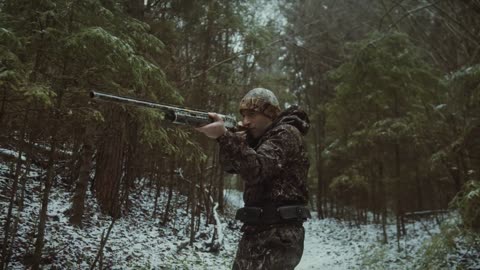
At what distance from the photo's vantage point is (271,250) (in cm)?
274

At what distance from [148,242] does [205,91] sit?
4863 millimetres

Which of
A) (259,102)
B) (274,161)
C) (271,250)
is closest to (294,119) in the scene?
(259,102)

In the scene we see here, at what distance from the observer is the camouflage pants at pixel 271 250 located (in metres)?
2.73

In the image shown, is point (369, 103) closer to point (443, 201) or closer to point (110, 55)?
point (443, 201)

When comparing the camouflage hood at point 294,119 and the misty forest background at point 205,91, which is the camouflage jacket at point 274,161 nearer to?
the camouflage hood at point 294,119

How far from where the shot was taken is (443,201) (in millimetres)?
16297

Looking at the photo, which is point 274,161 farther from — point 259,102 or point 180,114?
point 180,114

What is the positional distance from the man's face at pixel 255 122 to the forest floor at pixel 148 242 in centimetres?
453

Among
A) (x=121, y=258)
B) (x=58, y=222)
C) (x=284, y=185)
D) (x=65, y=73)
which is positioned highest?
(x=65, y=73)

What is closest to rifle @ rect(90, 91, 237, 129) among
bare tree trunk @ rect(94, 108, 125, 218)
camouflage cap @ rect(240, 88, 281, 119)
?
camouflage cap @ rect(240, 88, 281, 119)

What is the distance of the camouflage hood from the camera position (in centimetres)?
303

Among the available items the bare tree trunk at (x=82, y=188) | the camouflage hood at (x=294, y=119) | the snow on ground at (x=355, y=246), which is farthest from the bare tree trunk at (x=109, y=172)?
the camouflage hood at (x=294, y=119)

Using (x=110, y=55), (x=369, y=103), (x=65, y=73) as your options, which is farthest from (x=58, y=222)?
(x=369, y=103)

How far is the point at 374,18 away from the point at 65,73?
1198 centimetres
